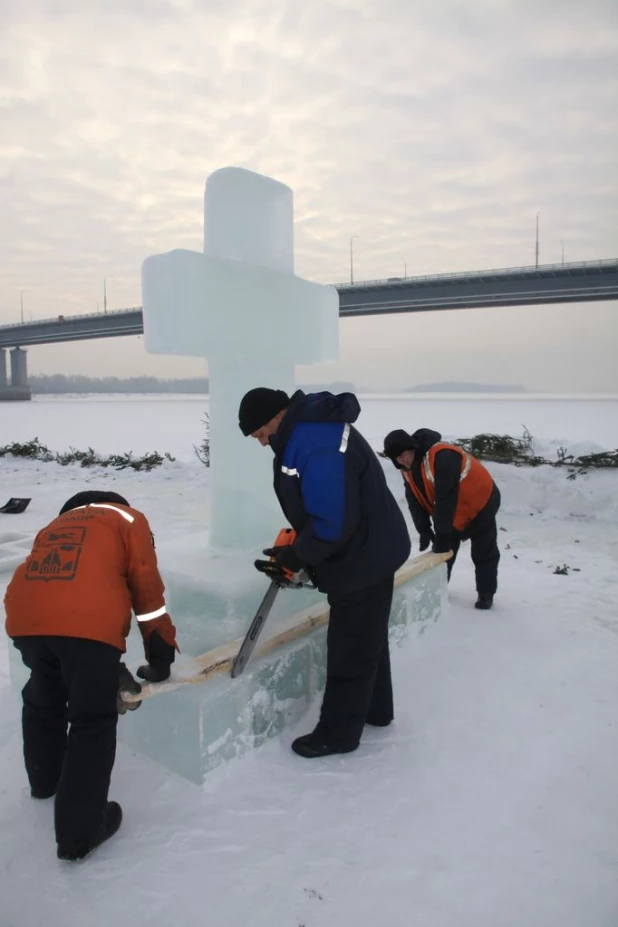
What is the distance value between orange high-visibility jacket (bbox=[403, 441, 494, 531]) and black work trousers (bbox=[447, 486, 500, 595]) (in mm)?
51

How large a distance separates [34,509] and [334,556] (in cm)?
682

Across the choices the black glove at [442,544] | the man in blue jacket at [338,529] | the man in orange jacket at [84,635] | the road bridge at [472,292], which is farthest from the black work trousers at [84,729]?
the road bridge at [472,292]

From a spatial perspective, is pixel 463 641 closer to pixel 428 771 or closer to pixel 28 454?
pixel 428 771

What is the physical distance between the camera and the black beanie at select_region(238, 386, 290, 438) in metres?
2.45

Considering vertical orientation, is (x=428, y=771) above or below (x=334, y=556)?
below

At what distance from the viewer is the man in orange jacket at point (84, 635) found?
198 centimetres

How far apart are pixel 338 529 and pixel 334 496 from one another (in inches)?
5.1

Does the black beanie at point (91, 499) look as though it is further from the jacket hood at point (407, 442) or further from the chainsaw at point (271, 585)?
the jacket hood at point (407, 442)

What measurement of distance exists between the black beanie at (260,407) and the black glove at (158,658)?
921 millimetres

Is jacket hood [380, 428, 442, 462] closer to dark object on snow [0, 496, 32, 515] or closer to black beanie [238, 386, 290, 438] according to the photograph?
black beanie [238, 386, 290, 438]

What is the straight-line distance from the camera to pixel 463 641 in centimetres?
366

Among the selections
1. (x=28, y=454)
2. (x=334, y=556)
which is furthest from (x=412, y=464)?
(x=28, y=454)

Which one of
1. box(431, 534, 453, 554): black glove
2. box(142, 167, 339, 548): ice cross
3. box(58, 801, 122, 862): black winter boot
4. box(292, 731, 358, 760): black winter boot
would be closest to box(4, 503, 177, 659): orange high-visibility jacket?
box(58, 801, 122, 862): black winter boot

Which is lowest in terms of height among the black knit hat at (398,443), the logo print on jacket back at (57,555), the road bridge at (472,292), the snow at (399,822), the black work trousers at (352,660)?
the snow at (399,822)
